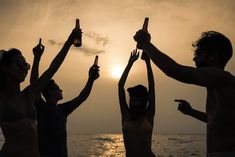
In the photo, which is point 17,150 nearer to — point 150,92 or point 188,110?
point 188,110

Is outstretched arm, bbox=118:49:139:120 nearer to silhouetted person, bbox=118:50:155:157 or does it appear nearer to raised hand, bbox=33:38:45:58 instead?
silhouetted person, bbox=118:50:155:157

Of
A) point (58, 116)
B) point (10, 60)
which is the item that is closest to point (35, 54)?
point (10, 60)

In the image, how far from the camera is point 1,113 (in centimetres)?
513

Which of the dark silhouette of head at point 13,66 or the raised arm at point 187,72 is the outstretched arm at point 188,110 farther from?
the dark silhouette of head at point 13,66

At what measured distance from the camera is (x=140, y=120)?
767 centimetres

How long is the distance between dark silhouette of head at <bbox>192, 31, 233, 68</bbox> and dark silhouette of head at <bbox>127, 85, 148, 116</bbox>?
10.1ft

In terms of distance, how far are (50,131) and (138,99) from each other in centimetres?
164

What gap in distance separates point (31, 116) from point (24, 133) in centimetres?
23

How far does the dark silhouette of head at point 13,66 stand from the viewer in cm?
534

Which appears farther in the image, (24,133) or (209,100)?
(24,133)

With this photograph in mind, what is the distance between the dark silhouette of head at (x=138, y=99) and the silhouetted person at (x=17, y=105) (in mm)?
→ 2395

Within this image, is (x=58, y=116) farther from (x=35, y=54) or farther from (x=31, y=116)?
(x=31, y=116)

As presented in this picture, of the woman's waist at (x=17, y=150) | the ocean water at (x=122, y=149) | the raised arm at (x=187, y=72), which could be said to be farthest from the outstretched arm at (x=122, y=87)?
the ocean water at (x=122, y=149)

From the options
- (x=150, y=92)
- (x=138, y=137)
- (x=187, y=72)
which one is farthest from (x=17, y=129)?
(x=150, y=92)
